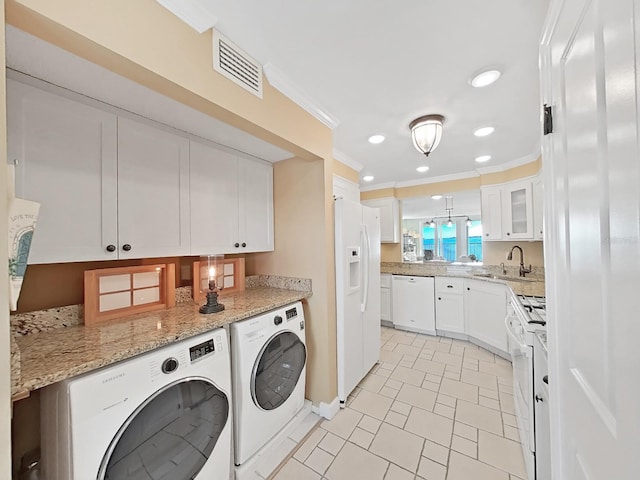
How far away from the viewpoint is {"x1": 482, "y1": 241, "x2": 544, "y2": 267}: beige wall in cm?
316

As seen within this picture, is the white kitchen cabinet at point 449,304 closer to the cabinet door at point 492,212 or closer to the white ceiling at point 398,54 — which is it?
the cabinet door at point 492,212

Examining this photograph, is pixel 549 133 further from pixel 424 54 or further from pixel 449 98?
pixel 449 98

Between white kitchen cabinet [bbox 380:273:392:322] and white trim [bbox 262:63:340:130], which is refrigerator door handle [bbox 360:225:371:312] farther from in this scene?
white kitchen cabinet [bbox 380:273:392:322]

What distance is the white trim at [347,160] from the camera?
2.87 m

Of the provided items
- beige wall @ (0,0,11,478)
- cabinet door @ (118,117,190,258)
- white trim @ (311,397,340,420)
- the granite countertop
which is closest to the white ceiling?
cabinet door @ (118,117,190,258)

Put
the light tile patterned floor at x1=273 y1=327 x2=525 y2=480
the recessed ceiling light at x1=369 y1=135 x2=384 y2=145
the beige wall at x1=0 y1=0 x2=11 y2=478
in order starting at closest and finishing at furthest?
the beige wall at x1=0 y1=0 x2=11 y2=478 < the light tile patterned floor at x1=273 y1=327 x2=525 y2=480 < the recessed ceiling light at x1=369 y1=135 x2=384 y2=145

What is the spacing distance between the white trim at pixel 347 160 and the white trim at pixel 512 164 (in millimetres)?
1726

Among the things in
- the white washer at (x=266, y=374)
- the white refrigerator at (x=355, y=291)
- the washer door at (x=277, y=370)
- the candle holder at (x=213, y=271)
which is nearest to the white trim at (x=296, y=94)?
the white refrigerator at (x=355, y=291)

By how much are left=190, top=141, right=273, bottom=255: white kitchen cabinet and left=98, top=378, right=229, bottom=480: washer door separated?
900 mm

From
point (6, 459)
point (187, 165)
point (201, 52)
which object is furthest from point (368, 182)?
point (6, 459)

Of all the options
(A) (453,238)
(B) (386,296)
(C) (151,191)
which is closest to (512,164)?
(B) (386,296)

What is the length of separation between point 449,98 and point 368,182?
7.70ft

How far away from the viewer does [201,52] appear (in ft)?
3.72

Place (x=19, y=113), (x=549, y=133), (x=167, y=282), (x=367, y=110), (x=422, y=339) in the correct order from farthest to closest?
1. (x=422, y=339)
2. (x=367, y=110)
3. (x=167, y=282)
4. (x=19, y=113)
5. (x=549, y=133)
